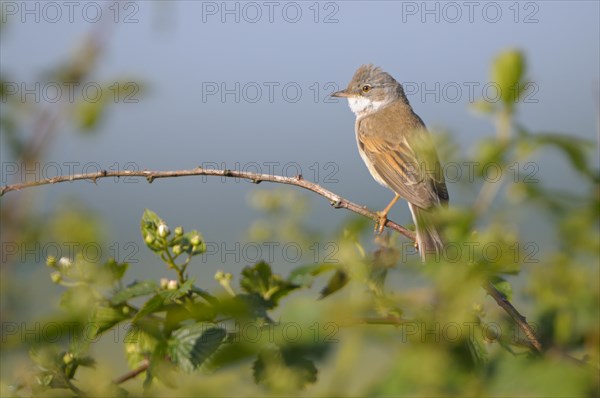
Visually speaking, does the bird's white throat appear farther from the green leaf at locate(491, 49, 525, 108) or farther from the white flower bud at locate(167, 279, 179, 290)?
the green leaf at locate(491, 49, 525, 108)

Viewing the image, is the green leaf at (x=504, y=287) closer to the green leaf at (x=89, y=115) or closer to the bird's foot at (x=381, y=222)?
the bird's foot at (x=381, y=222)

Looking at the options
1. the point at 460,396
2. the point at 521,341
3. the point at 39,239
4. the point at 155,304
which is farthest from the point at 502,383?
the point at 155,304

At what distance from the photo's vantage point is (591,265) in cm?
94

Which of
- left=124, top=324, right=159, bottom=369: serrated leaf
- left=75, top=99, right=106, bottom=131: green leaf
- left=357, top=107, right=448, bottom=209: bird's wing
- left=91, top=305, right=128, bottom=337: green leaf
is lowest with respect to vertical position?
left=357, top=107, right=448, bottom=209: bird's wing

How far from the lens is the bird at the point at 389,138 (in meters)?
5.07

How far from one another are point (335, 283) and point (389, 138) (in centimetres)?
471

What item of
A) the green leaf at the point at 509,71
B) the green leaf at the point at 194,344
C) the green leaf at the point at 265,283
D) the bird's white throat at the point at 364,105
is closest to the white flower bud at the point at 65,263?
the green leaf at the point at 194,344

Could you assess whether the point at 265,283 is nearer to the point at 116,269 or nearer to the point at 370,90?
the point at 116,269

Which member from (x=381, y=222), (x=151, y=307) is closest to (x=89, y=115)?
(x=151, y=307)

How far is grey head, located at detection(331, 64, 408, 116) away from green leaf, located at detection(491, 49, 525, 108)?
20.4 ft

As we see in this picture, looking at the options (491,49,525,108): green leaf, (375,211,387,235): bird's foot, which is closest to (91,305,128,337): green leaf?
(375,211,387,235): bird's foot

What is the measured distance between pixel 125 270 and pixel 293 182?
82 cm

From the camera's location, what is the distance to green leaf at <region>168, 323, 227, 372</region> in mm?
1331

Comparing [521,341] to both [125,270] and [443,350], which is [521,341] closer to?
[443,350]
